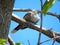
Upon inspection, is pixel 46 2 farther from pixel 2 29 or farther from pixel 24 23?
pixel 24 23

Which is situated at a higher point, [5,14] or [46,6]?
[46,6]

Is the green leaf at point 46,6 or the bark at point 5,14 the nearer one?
the green leaf at point 46,6

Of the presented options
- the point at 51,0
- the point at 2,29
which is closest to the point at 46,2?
the point at 51,0

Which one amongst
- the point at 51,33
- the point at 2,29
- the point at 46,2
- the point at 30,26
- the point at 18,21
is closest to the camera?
the point at 46,2

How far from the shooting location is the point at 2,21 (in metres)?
0.94

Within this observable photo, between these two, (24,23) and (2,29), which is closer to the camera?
(2,29)

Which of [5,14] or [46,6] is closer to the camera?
[46,6]

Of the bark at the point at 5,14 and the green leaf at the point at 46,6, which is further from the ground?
the green leaf at the point at 46,6

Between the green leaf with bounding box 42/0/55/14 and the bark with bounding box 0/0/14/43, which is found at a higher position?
the green leaf with bounding box 42/0/55/14

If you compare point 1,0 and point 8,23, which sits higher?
point 1,0

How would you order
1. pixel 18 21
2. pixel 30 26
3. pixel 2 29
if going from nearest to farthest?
1. pixel 2 29
2. pixel 30 26
3. pixel 18 21

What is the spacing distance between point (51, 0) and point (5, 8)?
0.56 meters

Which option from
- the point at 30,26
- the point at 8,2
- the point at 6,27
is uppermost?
the point at 8,2

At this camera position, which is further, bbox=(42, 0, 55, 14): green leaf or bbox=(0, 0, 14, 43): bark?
bbox=(0, 0, 14, 43): bark
